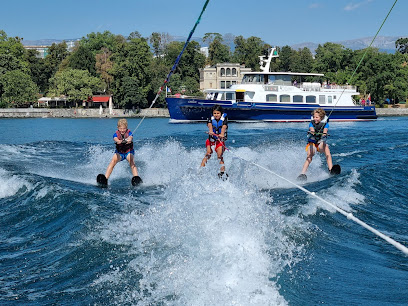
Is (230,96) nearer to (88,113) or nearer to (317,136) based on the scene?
(317,136)

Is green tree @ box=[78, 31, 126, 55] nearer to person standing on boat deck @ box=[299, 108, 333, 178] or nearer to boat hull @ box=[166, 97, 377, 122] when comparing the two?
boat hull @ box=[166, 97, 377, 122]

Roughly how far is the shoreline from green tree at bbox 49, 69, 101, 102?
2.39m

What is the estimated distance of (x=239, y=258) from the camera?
5809mm

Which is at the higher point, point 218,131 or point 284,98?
point 284,98

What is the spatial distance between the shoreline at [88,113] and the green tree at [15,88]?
3279 mm

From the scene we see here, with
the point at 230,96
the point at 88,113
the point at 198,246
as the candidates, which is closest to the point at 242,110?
the point at 230,96

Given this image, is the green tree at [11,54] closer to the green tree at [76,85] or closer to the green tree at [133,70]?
the green tree at [76,85]

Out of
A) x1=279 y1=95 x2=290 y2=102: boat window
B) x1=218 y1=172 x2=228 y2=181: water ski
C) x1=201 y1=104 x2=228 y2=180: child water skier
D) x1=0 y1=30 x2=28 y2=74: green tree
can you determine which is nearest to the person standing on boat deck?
x1=201 y1=104 x2=228 y2=180: child water skier

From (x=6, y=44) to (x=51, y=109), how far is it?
75.2ft

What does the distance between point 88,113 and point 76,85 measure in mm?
4831

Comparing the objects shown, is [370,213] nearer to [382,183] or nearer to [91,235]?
[382,183]

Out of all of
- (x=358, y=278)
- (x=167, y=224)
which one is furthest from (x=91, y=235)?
(x=358, y=278)

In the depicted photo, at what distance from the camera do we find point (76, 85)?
277 feet

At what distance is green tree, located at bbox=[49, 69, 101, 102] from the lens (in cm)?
8381
